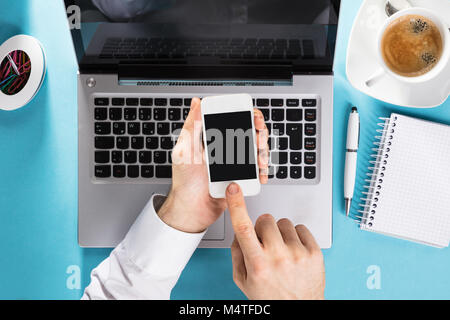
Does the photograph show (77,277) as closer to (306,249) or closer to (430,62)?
(306,249)

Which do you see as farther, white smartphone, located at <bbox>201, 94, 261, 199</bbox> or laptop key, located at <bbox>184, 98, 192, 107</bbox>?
laptop key, located at <bbox>184, 98, 192, 107</bbox>

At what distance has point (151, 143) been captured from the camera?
0.70 m

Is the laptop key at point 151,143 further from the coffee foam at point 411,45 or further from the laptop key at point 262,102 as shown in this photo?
the coffee foam at point 411,45

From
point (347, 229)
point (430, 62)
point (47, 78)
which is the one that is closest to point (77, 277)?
point (47, 78)

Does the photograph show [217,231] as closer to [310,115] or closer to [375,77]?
[310,115]

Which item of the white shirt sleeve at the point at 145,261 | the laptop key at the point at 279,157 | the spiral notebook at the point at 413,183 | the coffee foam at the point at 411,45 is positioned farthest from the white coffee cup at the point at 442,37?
the white shirt sleeve at the point at 145,261

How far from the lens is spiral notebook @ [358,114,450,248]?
70 centimetres

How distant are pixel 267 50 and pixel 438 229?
1.65ft

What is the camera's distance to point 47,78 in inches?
29.2

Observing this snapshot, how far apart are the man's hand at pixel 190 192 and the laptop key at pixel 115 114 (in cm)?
15

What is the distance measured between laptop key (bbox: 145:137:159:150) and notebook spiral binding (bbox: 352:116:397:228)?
44 cm

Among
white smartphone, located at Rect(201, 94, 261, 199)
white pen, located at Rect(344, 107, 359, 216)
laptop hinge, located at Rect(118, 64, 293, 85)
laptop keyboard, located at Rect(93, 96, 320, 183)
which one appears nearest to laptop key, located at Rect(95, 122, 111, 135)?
laptop keyboard, located at Rect(93, 96, 320, 183)

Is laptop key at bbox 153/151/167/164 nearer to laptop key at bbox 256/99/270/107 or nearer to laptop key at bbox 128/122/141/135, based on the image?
laptop key at bbox 128/122/141/135

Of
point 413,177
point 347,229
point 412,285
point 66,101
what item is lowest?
point 412,285
